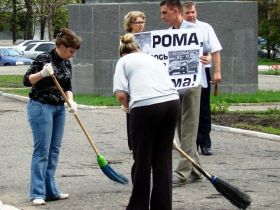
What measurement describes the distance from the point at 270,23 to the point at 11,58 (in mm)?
15730

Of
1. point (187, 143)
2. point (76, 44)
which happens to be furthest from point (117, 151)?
point (76, 44)

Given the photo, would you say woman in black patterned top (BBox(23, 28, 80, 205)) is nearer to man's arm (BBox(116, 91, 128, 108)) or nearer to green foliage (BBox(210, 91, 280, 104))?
man's arm (BBox(116, 91, 128, 108))

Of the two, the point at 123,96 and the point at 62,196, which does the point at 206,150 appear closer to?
the point at 62,196

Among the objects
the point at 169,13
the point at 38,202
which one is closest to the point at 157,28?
the point at 169,13

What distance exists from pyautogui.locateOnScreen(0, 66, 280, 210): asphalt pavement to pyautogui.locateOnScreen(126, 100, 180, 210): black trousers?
32.2 inches

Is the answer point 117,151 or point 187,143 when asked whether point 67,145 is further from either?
point 187,143

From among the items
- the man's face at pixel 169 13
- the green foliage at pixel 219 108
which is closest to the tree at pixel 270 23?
the green foliage at pixel 219 108

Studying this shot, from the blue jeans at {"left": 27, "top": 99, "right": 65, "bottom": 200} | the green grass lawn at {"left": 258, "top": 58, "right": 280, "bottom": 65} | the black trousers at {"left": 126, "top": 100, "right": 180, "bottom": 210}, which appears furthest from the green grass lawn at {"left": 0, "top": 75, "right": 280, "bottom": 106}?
the green grass lawn at {"left": 258, "top": 58, "right": 280, "bottom": 65}

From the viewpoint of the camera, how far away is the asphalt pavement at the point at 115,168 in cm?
908

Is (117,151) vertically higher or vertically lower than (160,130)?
lower

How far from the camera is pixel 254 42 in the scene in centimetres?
2323

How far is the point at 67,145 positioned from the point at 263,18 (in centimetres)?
4421

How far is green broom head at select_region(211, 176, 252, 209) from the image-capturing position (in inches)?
331

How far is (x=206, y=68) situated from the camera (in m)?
11.9
